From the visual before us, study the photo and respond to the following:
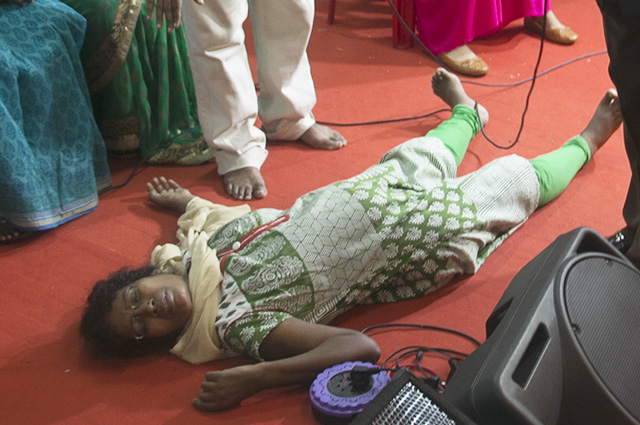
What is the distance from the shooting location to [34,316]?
166 centimetres

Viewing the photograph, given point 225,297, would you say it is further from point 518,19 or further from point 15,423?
point 518,19

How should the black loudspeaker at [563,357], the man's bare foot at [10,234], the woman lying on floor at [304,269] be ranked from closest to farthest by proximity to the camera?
the black loudspeaker at [563,357]
the woman lying on floor at [304,269]
the man's bare foot at [10,234]

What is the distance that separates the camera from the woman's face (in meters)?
1.47

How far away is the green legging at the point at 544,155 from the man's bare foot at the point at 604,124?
3 cm

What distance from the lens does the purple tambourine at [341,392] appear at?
1.31 metres

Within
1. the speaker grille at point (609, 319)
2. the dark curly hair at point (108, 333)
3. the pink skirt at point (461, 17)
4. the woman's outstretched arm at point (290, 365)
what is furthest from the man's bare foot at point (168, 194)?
the pink skirt at point (461, 17)

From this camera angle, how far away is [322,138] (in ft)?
7.55

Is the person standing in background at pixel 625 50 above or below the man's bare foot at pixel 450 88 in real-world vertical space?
above

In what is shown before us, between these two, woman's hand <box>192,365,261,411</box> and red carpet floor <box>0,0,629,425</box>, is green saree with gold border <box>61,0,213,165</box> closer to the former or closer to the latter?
red carpet floor <box>0,0,629,425</box>

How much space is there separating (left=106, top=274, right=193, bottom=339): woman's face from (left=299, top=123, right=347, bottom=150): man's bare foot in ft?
3.02

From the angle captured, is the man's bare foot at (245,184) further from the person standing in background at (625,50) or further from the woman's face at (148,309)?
the person standing in background at (625,50)

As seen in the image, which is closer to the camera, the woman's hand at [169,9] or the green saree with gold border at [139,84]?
the woman's hand at [169,9]

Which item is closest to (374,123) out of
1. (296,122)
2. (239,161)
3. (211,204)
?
(296,122)

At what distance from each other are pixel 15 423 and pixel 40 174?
2.55 feet
